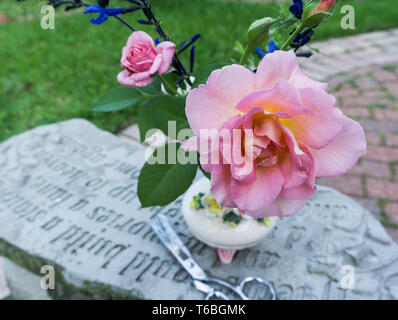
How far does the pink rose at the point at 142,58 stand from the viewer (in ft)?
1.79

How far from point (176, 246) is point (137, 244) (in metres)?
0.13

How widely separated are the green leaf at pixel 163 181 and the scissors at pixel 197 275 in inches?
12.8

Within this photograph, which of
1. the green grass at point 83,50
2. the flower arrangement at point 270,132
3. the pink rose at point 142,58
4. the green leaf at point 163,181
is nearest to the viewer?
the flower arrangement at point 270,132

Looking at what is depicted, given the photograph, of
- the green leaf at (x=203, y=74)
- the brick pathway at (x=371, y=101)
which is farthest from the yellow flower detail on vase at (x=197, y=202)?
the brick pathway at (x=371, y=101)

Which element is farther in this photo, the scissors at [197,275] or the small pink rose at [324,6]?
the scissors at [197,275]

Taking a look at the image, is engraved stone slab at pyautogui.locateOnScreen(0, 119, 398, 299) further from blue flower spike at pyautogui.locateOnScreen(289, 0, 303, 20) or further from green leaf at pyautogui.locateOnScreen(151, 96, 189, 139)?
blue flower spike at pyautogui.locateOnScreen(289, 0, 303, 20)

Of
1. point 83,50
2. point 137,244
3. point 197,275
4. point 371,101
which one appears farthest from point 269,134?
point 83,50

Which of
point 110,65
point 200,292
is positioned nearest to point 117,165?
point 200,292

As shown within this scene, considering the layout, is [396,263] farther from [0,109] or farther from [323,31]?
[323,31]

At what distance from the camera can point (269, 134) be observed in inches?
16.8

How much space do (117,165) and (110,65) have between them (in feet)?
6.28

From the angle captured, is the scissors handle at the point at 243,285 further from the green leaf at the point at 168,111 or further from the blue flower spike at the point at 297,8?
the blue flower spike at the point at 297,8

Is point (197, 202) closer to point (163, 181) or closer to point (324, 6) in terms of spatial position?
point (163, 181)

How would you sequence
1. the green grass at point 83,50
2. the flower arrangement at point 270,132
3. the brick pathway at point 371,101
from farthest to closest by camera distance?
the green grass at point 83,50, the brick pathway at point 371,101, the flower arrangement at point 270,132
